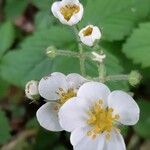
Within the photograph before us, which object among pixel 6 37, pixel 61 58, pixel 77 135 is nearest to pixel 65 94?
pixel 77 135

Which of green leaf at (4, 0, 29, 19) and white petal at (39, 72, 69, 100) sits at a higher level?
white petal at (39, 72, 69, 100)

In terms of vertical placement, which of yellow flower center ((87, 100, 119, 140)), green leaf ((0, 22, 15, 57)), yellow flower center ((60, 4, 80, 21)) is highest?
yellow flower center ((60, 4, 80, 21))

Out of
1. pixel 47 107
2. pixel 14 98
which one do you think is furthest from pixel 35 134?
pixel 47 107

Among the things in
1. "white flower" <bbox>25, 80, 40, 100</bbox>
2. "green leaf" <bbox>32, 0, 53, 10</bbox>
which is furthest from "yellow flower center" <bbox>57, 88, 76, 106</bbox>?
"green leaf" <bbox>32, 0, 53, 10</bbox>

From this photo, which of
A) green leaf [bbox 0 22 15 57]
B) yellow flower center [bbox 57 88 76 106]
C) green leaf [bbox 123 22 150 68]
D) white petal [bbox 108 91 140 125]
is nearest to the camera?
white petal [bbox 108 91 140 125]

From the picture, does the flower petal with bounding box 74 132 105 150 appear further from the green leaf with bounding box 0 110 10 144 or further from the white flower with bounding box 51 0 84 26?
the green leaf with bounding box 0 110 10 144

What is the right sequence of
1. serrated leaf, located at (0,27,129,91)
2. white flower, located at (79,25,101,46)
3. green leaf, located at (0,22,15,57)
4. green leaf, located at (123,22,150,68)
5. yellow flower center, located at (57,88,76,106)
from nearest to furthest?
white flower, located at (79,25,101,46) → yellow flower center, located at (57,88,76,106) → green leaf, located at (123,22,150,68) → serrated leaf, located at (0,27,129,91) → green leaf, located at (0,22,15,57)

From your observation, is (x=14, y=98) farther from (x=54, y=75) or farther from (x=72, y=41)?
(x=54, y=75)
